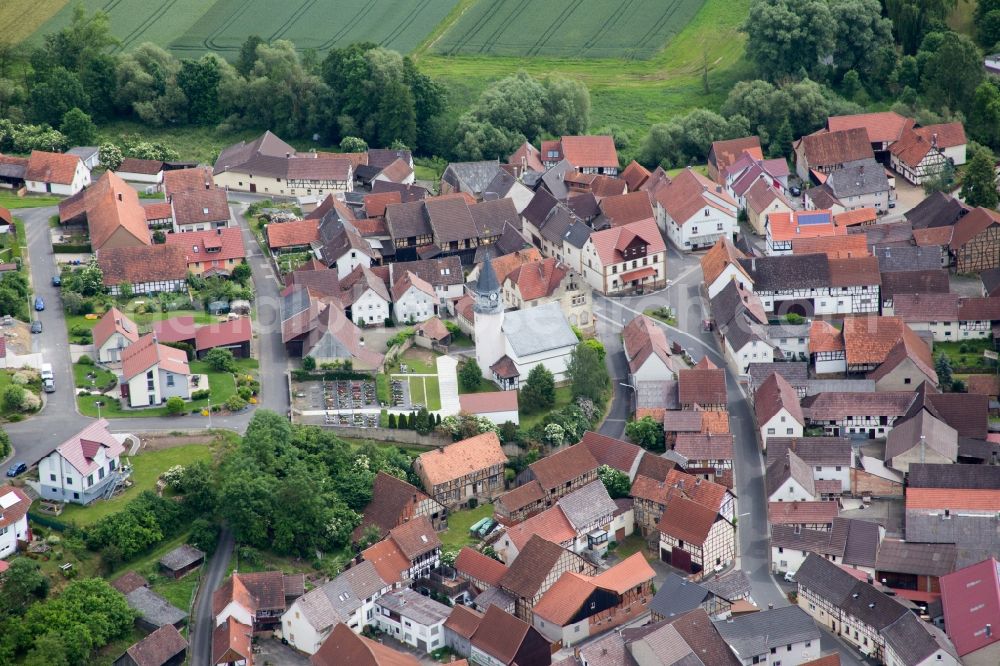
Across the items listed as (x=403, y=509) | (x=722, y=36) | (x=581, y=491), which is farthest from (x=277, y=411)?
(x=722, y=36)

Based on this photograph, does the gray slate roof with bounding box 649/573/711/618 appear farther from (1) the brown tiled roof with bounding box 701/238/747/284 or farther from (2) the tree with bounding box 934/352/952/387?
(1) the brown tiled roof with bounding box 701/238/747/284

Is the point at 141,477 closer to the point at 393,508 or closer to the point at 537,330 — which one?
the point at 393,508

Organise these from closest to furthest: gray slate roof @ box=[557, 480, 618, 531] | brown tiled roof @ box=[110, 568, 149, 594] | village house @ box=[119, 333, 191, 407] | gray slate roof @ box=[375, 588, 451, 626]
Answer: brown tiled roof @ box=[110, 568, 149, 594], gray slate roof @ box=[375, 588, 451, 626], gray slate roof @ box=[557, 480, 618, 531], village house @ box=[119, 333, 191, 407]

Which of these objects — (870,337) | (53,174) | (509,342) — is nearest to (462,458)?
(509,342)

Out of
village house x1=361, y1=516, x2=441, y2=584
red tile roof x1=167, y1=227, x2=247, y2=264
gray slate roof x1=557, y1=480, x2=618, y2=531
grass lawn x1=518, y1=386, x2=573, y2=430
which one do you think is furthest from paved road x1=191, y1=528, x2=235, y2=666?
red tile roof x1=167, y1=227, x2=247, y2=264

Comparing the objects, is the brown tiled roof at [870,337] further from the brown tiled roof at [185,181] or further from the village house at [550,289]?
the brown tiled roof at [185,181]

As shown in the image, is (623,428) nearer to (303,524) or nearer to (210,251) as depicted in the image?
(303,524)

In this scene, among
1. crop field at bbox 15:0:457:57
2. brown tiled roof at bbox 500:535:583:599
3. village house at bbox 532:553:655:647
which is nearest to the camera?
village house at bbox 532:553:655:647

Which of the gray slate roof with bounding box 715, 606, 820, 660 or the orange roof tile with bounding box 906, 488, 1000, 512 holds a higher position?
the orange roof tile with bounding box 906, 488, 1000, 512
